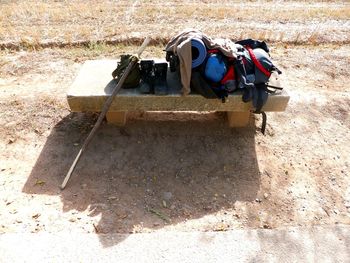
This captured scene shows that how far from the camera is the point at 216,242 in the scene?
3.59 metres

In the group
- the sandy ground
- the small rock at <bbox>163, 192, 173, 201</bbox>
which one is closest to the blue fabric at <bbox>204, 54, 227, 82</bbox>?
the sandy ground

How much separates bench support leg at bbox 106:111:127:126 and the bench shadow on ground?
0.28ft

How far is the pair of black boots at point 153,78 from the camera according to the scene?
4250 millimetres

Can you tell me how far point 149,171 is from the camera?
4359mm

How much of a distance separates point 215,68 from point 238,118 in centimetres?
103

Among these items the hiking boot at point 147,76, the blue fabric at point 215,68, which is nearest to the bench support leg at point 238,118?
the blue fabric at point 215,68

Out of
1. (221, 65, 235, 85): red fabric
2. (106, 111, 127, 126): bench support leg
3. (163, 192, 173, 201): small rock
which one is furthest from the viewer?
(106, 111, 127, 126): bench support leg

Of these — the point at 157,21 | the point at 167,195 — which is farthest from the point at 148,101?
the point at 157,21

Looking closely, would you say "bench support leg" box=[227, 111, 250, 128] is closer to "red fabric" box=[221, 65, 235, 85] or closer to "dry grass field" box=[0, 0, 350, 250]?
"dry grass field" box=[0, 0, 350, 250]

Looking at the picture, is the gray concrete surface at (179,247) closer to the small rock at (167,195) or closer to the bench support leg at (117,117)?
the small rock at (167,195)

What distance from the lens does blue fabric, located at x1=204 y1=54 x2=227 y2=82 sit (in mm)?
4055

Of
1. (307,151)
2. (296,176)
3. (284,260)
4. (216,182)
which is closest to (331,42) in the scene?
(307,151)

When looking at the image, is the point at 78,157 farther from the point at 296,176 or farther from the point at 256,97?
Result: the point at 296,176

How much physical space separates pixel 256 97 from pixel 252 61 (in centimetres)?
44
